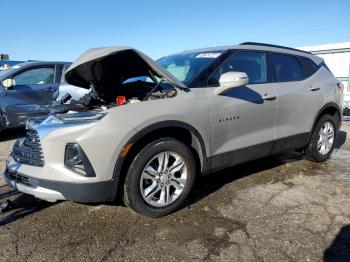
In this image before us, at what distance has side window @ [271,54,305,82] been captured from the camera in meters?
4.49

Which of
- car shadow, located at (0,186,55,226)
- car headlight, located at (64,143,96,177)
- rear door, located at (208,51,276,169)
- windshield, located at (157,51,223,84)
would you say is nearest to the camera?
car headlight, located at (64,143,96,177)

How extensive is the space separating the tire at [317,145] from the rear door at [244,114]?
111cm

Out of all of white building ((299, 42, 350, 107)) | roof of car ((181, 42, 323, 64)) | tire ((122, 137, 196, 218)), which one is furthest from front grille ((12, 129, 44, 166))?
white building ((299, 42, 350, 107))

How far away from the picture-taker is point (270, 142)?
4324 millimetres

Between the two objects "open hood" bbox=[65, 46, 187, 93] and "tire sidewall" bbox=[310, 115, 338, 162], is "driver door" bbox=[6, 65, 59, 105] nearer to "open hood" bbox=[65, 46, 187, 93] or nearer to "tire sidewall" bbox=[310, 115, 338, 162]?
"open hood" bbox=[65, 46, 187, 93]

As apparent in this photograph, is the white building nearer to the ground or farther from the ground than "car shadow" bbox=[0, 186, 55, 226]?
farther from the ground

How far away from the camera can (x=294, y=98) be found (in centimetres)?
455

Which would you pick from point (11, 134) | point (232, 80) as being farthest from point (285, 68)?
point (11, 134)

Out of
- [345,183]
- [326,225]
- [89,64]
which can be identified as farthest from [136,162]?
[345,183]

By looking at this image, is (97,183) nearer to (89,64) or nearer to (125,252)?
(125,252)

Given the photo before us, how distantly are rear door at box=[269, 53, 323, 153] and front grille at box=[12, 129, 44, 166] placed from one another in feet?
9.46

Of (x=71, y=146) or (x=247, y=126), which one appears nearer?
(x=71, y=146)

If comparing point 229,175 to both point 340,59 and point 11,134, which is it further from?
point 340,59

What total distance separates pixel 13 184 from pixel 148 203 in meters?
1.34
